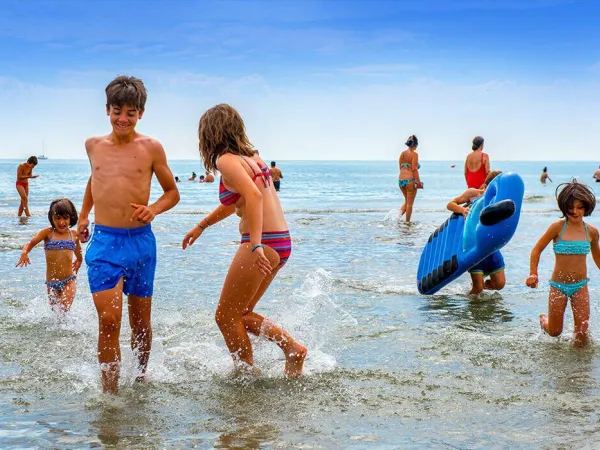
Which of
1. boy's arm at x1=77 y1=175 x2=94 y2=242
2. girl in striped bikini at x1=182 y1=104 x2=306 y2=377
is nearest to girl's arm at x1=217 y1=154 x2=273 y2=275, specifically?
girl in striped bikini at x1=182 y1=104 x2=306 y2=377

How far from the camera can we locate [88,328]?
669 cm

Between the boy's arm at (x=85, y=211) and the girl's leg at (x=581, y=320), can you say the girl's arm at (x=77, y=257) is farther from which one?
the girl's leg at (x=581, y=320)

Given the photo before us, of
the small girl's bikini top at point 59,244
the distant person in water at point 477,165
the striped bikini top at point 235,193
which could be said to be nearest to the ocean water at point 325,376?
the small girl's bikini top at point 59,244

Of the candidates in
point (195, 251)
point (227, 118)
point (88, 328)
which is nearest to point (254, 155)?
point (227, 118)

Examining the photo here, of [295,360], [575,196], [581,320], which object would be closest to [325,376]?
[295,360]

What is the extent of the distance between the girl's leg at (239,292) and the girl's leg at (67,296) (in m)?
2.68

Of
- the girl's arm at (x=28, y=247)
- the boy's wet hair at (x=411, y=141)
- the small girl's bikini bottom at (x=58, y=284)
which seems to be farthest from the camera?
the boy's wet hair at (x=411, y=141)

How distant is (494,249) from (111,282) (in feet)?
12.7

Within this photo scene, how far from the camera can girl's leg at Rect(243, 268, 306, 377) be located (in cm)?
496

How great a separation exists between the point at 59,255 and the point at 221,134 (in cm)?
314

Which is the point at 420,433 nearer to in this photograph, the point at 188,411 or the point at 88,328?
the point at 188,411

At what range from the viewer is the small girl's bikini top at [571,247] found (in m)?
5.94

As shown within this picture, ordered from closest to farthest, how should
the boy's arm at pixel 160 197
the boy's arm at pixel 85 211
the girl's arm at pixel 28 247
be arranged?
Answer: 1. the boy's arm at pixel 160 197
2. the boy's arm at pixel 85 211
3. the girl's arm at pixel 28 247

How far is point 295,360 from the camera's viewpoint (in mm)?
5023
